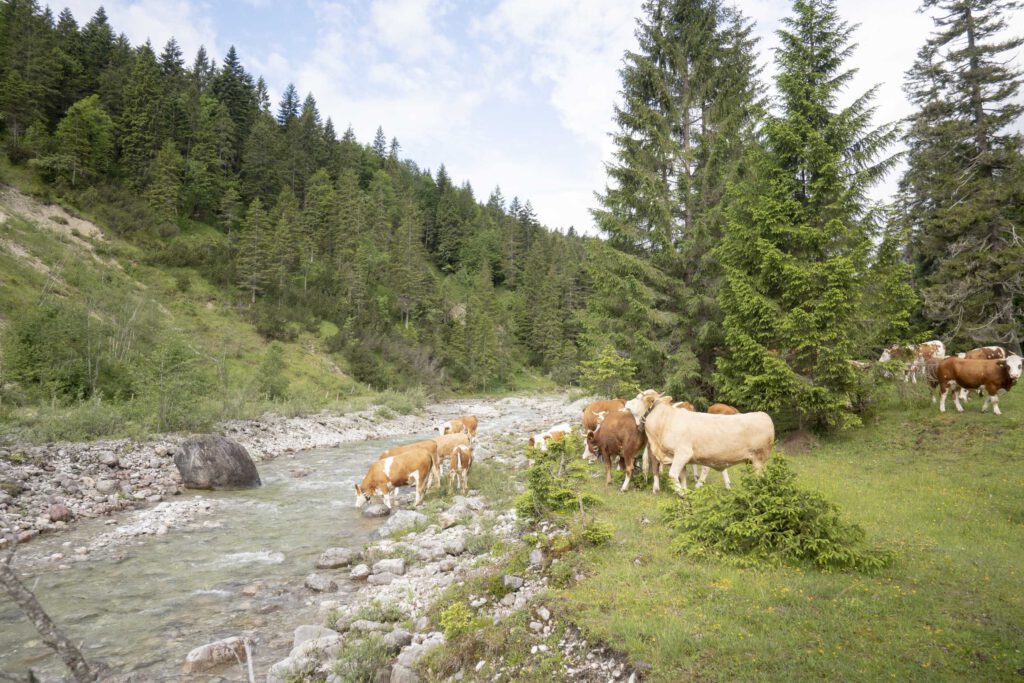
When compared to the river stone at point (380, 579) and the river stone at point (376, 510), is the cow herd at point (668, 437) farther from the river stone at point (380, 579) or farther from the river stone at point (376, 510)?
the river stone at point (380, 579)

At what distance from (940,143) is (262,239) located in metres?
51.3

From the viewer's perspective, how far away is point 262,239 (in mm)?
48500

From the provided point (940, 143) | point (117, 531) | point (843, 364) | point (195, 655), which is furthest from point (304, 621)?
point (940, 143)

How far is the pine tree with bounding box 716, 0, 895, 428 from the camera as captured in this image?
12.6 m

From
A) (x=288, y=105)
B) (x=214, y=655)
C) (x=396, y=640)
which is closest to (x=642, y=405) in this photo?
(x=396, y=640)

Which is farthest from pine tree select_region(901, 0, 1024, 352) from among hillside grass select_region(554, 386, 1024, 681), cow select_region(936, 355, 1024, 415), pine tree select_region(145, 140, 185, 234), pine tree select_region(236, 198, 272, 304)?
pine tree select_region(145, 140, 185, 234)

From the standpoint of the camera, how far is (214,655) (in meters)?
5.93

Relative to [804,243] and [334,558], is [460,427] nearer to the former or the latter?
[334,558]

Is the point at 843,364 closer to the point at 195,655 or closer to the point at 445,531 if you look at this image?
the point at 445,531

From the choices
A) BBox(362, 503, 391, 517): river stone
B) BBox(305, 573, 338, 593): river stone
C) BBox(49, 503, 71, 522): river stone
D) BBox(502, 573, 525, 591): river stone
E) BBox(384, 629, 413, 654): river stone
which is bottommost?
BBox(362, 503, 391, 517): river stone

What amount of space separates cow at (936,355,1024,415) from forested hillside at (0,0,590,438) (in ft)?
102

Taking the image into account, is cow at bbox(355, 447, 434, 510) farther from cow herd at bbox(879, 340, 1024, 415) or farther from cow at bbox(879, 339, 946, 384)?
cow at bbox(879, 339, 946, 384)

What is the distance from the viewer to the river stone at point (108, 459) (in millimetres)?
14570

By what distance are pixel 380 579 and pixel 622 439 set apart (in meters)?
5.39
